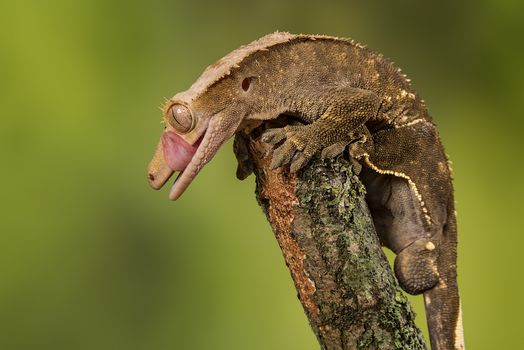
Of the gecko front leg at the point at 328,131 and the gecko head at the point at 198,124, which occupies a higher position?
the gecko front leg at the point at 328,131

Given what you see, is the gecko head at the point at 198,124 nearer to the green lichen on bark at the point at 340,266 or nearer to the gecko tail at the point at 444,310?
the green lichen on bark at the point at 340,266

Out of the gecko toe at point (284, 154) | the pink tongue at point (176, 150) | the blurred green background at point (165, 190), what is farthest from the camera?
the blurred green background at point (165, 190)

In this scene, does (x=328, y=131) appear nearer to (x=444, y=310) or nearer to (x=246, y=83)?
(x=246, y=83)

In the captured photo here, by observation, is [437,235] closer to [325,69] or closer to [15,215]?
[325,69]

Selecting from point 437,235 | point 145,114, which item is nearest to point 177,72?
point 145,114

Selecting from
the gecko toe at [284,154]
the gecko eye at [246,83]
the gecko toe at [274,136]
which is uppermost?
the gecko eye at [246,83]

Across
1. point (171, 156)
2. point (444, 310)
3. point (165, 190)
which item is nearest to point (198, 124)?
point (171, 156)

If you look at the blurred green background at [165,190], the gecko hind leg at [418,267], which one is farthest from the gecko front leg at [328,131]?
the blurred green background at [165,190]
